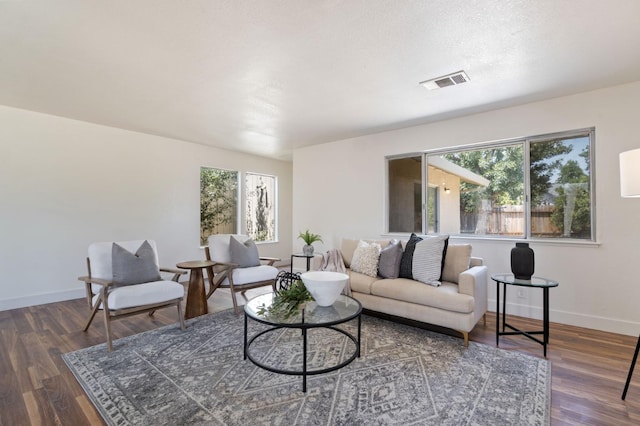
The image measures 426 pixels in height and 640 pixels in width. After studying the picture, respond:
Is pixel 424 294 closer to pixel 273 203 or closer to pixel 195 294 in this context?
pixel 195 294

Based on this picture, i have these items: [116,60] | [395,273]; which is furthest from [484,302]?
[116,60]

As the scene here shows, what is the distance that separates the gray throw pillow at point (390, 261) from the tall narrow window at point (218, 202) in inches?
145

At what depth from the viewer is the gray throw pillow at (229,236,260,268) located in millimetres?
3818

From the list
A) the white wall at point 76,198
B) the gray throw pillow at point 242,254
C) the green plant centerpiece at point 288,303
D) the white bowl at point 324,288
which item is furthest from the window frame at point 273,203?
the white bowl at point 324,288

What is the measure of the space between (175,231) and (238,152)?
6.75 ft

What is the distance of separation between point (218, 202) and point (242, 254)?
2.47 m

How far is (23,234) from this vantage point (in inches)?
150

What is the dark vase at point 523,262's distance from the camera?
2.75 m

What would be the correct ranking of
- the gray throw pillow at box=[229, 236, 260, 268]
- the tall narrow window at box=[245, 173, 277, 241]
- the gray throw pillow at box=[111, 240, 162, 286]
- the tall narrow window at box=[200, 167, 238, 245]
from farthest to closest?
1. the tall narrow window at box=[245, 173, 277, 241]
2. the tall narrow window at box=[200, 167, 238, 245]
3. the gray throw pillow at box=[229, 236, 260, 268]
4. the gray throw pillow at box=[111, 240, 162, 286]

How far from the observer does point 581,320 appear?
3.17 metres

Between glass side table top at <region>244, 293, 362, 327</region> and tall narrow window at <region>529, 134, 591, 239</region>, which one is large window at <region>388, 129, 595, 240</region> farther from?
glass side table top at <region>244, 293, 362, 327</region>

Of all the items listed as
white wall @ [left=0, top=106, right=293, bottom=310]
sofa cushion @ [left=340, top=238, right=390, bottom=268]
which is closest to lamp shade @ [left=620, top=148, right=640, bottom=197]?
sofa cushion @ [left=340, top=238, right=390, bottom=268]

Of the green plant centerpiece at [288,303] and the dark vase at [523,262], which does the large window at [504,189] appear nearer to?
the dark vase at [523,262]

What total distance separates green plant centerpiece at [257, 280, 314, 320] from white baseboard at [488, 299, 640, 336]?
2.68 meters
